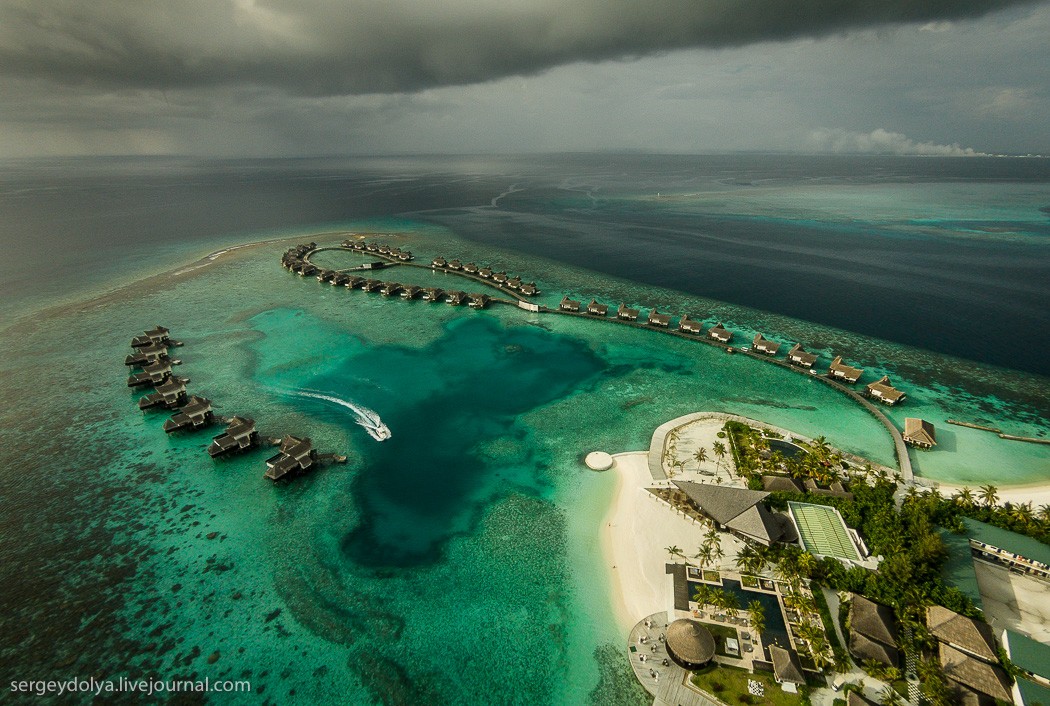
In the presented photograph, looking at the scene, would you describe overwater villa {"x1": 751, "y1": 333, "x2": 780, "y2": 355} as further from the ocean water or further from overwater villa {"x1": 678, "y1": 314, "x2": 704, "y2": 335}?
Result: overwater villa {"x1": 678, "y1": 314, "x2": 704, "y2": 335}

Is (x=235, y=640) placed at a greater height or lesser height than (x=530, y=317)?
lesser

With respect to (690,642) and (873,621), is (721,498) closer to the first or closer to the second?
(873,621)

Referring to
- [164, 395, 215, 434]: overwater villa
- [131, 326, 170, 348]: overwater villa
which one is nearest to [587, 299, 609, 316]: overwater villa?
[164, 395, 215, 434]: overwater villa

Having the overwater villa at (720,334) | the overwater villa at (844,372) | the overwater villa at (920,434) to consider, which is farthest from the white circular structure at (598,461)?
the overwater villa at (844,372)

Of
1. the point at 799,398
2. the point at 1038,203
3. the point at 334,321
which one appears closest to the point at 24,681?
the point at 334,321

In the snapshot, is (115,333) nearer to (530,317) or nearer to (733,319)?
(530,317)

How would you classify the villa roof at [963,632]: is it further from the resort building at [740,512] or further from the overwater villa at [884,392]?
the overwater villa at [884,392]
